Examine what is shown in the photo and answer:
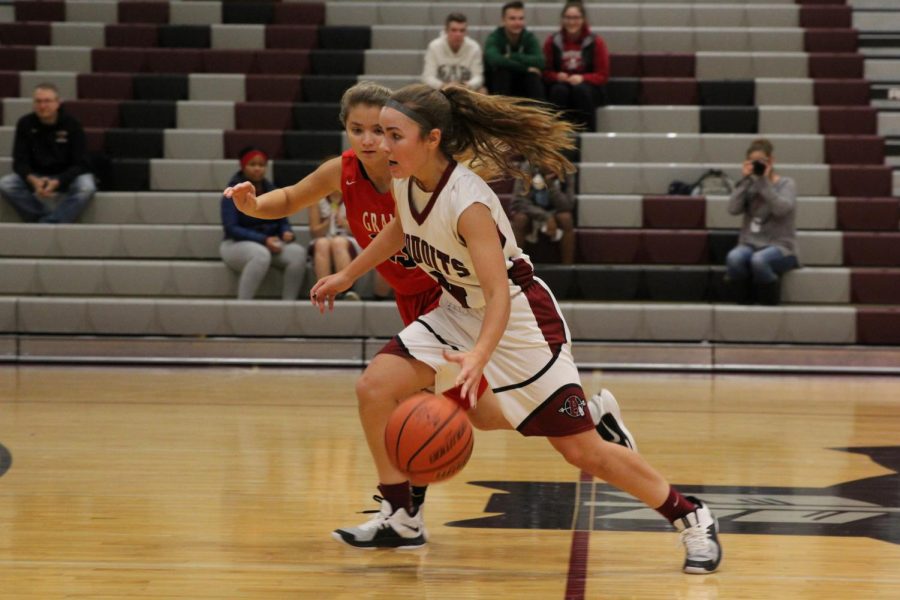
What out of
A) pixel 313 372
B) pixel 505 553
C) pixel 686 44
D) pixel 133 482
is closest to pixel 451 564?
pixel 505 553

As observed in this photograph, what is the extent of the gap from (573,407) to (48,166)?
21.5 feet

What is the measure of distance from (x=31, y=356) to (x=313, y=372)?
1.92 meters

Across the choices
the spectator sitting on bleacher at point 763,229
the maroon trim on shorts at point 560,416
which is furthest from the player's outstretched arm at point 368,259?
the spectator sitting on bleacher at point 763,229

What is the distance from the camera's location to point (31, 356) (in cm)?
793

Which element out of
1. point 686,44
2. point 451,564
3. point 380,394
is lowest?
point 451,564

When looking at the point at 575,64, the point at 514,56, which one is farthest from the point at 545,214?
the point at 575,64

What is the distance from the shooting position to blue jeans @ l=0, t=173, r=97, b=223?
346 inches

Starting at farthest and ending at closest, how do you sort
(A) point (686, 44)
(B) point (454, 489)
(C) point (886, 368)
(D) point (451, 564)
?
(A) point (686, 44), (C) point (886, 368), (B) point (454, 489), (D) point (451, 564)

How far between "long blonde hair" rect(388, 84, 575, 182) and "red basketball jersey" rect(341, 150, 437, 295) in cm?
46

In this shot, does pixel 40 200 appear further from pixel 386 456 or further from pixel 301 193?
pixel 386 456

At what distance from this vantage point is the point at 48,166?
8.77 metres

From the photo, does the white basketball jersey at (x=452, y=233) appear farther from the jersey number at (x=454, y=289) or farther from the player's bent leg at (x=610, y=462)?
the player's bent leg at (x=610, y=462)

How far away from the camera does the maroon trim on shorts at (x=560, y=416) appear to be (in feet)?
10.5

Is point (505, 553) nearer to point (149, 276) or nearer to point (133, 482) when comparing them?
point (133, 482)
